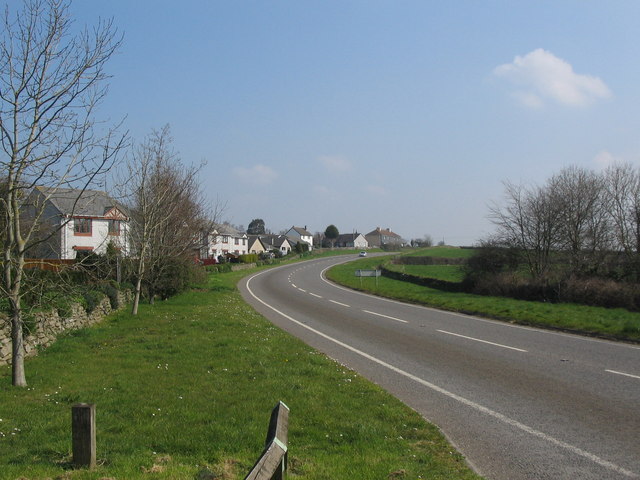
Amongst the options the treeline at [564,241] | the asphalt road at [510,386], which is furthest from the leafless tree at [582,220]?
the asphalt road at [510,386]

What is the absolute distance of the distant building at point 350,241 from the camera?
176250 mm

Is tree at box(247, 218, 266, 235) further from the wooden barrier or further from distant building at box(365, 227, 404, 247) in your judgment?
the wooden barrier

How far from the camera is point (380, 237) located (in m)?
190

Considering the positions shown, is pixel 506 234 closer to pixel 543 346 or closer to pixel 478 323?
pixel 478 323

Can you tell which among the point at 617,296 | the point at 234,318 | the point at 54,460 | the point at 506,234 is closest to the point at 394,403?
the point at 54,460

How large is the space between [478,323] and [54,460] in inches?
651

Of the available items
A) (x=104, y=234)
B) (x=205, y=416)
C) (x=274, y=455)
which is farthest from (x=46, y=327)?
(x=104, y=234)

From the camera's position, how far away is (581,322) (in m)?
18.4

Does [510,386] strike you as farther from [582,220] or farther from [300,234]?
[300,234]

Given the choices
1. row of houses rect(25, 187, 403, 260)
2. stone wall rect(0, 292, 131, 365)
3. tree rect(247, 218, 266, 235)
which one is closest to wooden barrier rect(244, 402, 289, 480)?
row of houses rect(25, 187, 403, 260)

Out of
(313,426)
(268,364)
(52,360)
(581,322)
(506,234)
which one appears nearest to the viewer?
(313,426)

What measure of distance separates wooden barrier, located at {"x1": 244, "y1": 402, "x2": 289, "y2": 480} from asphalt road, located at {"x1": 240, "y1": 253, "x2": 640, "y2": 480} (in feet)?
9.38

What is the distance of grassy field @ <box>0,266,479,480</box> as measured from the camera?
537cm

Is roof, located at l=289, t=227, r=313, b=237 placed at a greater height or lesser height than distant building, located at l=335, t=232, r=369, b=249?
greater
